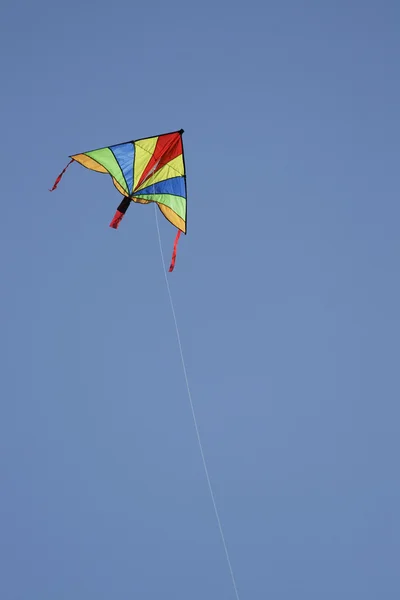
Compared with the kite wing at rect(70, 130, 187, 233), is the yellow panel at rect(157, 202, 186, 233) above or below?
below

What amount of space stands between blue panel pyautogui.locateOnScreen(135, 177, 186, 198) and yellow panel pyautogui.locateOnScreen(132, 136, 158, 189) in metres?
0.28

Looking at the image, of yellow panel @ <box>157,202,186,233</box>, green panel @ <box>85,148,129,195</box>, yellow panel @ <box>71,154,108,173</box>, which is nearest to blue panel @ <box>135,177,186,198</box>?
yellow panel @ <box>157,202,186,233</box>

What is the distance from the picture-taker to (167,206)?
14227 millimetres

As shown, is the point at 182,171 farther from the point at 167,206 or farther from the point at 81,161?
the point at 81,161

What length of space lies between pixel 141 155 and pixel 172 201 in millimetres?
1040

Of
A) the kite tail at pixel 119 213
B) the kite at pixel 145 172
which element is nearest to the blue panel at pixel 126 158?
the kite at pixel 145 172

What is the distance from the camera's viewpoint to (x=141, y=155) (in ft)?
46.1

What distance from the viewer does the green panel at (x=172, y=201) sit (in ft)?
46.2

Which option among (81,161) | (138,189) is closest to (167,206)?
(138,189)

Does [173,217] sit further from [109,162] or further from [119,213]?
[109,162]

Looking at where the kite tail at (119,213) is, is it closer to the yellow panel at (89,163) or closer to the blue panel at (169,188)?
the blue panel at (169,188)

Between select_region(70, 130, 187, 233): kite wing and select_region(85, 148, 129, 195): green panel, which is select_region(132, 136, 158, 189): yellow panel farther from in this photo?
select_region(85, 148, 129, 195): green panel

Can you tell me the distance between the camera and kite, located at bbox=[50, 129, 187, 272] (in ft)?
45.7

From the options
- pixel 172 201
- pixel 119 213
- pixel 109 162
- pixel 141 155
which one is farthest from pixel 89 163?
pixel 172 201
